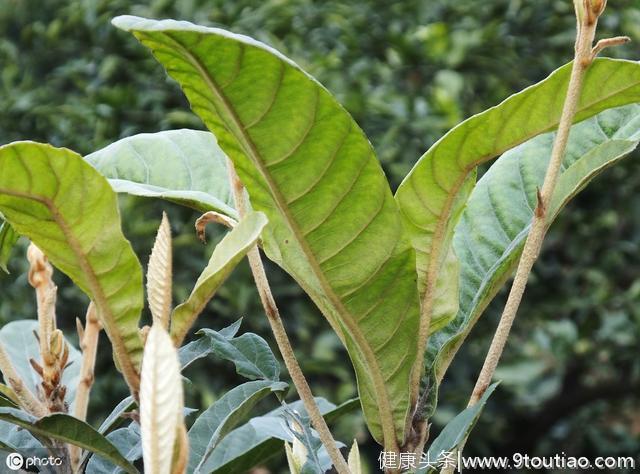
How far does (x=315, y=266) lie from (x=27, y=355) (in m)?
0.59

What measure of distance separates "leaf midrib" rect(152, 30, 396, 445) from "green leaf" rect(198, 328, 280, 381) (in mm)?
114

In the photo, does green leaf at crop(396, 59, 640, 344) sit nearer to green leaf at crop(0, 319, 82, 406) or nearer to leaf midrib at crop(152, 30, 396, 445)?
leaf midrib at crop(152, 30, 396, 445)

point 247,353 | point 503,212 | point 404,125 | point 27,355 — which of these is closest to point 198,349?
point 247,353

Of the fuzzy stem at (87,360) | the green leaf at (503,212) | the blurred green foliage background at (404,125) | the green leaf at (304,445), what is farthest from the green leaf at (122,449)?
the blurred green foliage background at (404,125)

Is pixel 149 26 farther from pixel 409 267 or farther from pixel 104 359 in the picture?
pixel 104 359

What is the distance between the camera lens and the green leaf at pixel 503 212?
86 cm

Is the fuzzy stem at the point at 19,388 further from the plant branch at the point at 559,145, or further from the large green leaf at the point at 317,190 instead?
the plant branch at the point at 559,145

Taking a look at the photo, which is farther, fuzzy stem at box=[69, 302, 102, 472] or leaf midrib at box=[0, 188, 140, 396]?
fuzzy stem at box=[69, 302, 102, 472]

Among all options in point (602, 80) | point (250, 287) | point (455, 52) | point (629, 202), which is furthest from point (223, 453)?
point (629, 202)

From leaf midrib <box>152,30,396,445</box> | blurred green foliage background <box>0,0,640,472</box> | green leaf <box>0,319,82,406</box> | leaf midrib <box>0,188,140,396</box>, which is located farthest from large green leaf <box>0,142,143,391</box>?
blurred green foliage background <box>0,0,640,472</box>

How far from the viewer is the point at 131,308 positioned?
2.47 feet

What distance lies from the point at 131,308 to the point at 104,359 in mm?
2105

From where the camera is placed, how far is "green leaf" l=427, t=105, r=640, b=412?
86 centimetres

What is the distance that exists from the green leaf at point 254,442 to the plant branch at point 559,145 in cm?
22
